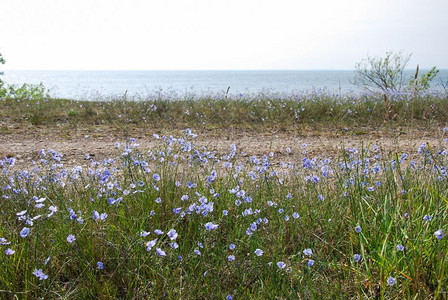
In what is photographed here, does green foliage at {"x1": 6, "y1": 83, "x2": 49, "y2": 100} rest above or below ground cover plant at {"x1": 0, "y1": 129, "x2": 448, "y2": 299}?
above

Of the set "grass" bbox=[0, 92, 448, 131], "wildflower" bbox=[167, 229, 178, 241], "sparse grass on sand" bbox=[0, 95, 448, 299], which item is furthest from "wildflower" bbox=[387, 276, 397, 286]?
"grass" bbox=[0, 92, 448, 131]

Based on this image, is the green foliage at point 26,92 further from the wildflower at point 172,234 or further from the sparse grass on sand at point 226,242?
the wildflower at point 172,234

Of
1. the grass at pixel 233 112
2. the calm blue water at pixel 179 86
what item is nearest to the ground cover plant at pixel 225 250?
the calm blue water at pixel 179 86

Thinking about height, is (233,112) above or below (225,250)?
above

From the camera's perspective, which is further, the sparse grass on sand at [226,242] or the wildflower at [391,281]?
the sparse grass on sand at [226,242]

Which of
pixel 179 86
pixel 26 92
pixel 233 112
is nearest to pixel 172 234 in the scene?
pixel 233 112

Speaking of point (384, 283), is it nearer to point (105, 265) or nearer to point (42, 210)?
point (105, 265)

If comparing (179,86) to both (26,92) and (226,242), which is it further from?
(226,242)

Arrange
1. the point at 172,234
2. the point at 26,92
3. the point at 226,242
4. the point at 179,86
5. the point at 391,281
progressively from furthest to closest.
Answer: the point at 179,86 < the point at 26,92 < the point at 226,242 < the point at 172,234 < the point at 391,281

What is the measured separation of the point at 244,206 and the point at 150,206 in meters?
0.81

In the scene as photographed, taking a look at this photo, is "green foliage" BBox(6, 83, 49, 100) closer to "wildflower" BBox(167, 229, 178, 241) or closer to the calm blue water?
the calm blue water

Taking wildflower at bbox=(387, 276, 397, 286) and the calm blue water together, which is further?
the calm blue water

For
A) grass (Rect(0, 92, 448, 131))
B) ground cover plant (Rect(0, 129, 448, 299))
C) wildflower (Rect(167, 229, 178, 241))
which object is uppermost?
grass (Rect(0, 92, 448, 131))

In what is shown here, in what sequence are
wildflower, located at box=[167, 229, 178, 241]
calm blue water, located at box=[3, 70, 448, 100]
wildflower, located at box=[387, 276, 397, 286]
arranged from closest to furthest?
wildflower, located at box=[387, 276, 397, 286] → wildflower, located at box=[167, 229, 178, 241] → calm blue water, located at box=[3, 70, 448, 100]
